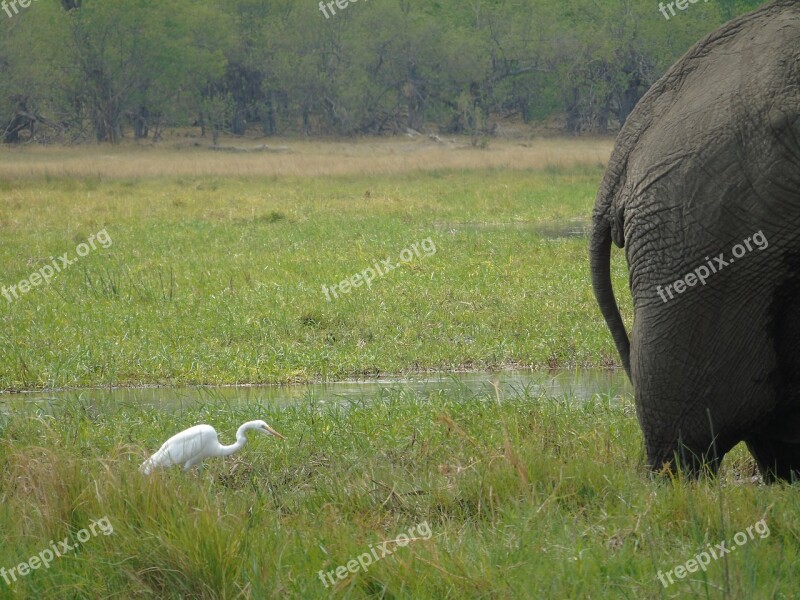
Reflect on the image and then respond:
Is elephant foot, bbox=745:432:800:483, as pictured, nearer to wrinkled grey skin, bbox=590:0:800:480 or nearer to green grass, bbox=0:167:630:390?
wrinkled grey skin, bbox=590:0:800:480

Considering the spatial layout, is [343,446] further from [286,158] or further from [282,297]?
[286,158]

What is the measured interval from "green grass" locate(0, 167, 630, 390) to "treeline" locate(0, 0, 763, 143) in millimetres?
30939

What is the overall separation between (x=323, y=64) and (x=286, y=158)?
19744mm

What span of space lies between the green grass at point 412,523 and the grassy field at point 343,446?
1cm

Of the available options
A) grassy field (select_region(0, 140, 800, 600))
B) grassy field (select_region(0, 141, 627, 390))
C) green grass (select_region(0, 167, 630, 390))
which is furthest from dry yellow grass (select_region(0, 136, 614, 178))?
grassy field (select_region(0, 140, 800, 600))

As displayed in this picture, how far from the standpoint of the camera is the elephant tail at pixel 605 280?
187 inches

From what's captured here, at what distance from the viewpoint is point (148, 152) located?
46375 millimetres

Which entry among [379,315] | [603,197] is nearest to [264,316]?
[379,315]

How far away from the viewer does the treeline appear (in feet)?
165

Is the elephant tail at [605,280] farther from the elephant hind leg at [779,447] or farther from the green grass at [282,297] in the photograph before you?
the green grass at [282,297]

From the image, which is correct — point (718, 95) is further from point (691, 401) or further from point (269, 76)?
point (269, 76)

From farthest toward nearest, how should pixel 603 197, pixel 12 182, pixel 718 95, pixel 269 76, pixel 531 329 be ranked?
pixel 269 76, pixel 12 182, pixel 531 329, pixel 603 197, pixel 718 95

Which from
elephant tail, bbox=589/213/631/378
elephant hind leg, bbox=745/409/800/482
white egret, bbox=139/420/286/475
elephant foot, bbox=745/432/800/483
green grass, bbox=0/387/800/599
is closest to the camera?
green grass, bbox=0/387/800/599

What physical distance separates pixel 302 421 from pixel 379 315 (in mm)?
3764
